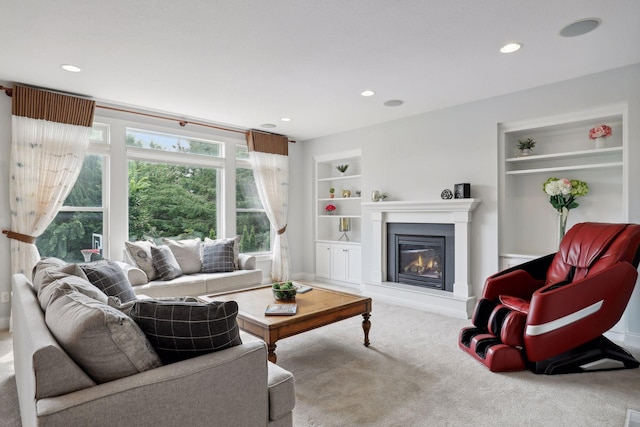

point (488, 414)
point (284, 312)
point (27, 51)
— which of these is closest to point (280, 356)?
point (284, 312)

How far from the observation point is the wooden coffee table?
2502mm

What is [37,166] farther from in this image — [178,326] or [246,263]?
[178,326]

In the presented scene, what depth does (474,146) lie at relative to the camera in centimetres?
428

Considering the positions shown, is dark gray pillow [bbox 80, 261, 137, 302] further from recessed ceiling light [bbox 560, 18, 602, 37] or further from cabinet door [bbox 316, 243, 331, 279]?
cabinet door [bbox 316, 243, 331, 279]

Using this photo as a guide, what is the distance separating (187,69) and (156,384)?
288 cm

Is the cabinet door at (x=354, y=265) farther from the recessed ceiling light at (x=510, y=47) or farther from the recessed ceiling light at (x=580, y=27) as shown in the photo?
the recessed ceiling light at (x=580, y=27)

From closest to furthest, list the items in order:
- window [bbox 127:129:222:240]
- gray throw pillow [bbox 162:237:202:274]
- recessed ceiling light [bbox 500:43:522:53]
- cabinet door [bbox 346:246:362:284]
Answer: recessed ceiling light [bbox 500:43:522:53]
gray throw pillow [bbox 162:237:202:274]
window [bbox 127:129:222:240]
cabinet door [bbox 346:246:362:284]

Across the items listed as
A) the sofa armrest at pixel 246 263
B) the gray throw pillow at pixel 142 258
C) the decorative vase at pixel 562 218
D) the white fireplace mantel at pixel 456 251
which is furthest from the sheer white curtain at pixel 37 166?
the decorative vase at pixel 562 218

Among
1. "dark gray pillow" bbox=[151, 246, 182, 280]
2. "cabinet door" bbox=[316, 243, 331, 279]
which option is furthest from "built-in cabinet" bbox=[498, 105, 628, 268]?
"dark gray pillow" bbox=[151, 246, 182, 280]

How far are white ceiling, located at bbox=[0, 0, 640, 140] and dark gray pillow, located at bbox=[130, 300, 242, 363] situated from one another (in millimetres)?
1879

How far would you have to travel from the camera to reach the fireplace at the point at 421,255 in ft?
14.8

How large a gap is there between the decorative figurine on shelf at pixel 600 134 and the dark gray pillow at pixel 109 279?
4321 millimetres

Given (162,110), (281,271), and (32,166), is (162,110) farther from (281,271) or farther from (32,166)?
(281,271)

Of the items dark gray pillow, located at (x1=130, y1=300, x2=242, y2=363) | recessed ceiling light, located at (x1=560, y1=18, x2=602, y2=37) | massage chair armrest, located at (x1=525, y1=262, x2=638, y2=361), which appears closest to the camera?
dark gray pillow, located at (x1=130, y1=300, x2=242, y2=363)
